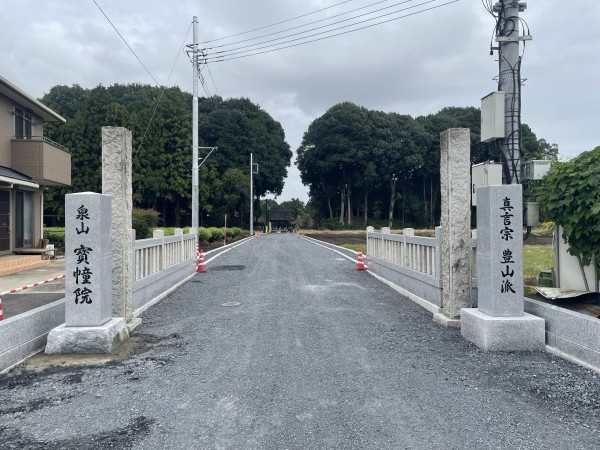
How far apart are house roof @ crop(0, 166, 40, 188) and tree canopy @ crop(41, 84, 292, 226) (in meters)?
18.6

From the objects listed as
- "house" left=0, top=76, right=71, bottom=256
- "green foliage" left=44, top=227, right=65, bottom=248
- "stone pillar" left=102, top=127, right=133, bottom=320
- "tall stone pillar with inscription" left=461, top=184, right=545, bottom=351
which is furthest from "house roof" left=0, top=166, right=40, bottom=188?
"tall stone pillar with inscription" left=461, top=184, right=545, bottom=351

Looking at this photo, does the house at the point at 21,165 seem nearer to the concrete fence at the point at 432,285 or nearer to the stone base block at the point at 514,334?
the concrete fence at the point at 432,285

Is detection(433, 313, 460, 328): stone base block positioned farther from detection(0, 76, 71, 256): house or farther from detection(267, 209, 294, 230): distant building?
detection(267, 209, 294, 230): distant building

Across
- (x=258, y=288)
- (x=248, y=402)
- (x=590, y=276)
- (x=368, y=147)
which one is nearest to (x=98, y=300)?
(x=248, y=402)

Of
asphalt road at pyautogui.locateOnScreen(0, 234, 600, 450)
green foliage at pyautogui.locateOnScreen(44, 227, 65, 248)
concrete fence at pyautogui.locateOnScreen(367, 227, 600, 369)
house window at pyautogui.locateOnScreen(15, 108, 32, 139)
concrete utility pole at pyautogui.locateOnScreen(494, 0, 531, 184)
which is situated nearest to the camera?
asphalt road at pyautogui.locateOnScreen(0, 234, 600, 450)

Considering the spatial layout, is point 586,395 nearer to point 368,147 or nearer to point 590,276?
point 590,276

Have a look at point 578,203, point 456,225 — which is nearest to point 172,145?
point 456,225

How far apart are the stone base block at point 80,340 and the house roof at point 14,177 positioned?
10936 mm

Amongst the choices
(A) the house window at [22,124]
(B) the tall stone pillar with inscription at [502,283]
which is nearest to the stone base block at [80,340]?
(B) the tall stone pillar with inscription at [502,283]

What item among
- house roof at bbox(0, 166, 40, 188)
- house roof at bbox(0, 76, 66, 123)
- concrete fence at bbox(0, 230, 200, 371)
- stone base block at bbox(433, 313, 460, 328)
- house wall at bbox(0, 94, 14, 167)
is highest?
house roof at bbox(0, 76, 66, 123)

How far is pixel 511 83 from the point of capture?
7.97 m

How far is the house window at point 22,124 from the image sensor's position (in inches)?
699

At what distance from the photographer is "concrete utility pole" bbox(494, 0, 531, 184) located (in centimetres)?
797

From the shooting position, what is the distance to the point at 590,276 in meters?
6.80
